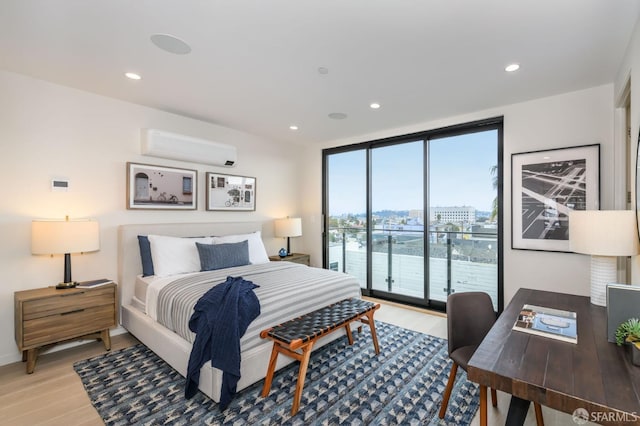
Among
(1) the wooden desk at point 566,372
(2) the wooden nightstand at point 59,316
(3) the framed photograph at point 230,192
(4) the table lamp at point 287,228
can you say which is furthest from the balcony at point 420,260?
(2) the wooden nightstand at point 59,316

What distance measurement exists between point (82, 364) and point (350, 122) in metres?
3.95

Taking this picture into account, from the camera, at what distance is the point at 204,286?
2.74 meters

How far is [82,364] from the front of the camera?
268cm

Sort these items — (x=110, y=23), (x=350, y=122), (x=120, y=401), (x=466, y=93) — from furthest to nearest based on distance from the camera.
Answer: (x=350, y=122), (x=466, y=93), (x=120, y=401), (x=110, y=23)

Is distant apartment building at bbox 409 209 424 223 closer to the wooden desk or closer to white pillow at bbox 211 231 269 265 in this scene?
white pillow at bbox 211 231 269 265

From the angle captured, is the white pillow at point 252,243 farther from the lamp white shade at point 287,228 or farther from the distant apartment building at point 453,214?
the distant apartment building at point 453,214

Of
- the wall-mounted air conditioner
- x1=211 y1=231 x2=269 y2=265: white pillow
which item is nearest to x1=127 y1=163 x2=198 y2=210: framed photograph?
the wall-mounted air conditioner

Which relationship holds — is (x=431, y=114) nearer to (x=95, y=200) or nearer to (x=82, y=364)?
(x=95, y=200)

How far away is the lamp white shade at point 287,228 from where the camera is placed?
4879mm

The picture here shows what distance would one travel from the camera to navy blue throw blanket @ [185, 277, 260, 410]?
200 centimetres

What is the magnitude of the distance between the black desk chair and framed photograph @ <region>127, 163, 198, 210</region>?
336cm

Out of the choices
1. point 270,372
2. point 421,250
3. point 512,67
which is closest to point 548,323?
point 270,372

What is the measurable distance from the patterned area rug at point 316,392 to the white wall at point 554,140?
139 centimetres

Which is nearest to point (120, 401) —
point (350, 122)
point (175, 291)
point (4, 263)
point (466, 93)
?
point (175, 291)
